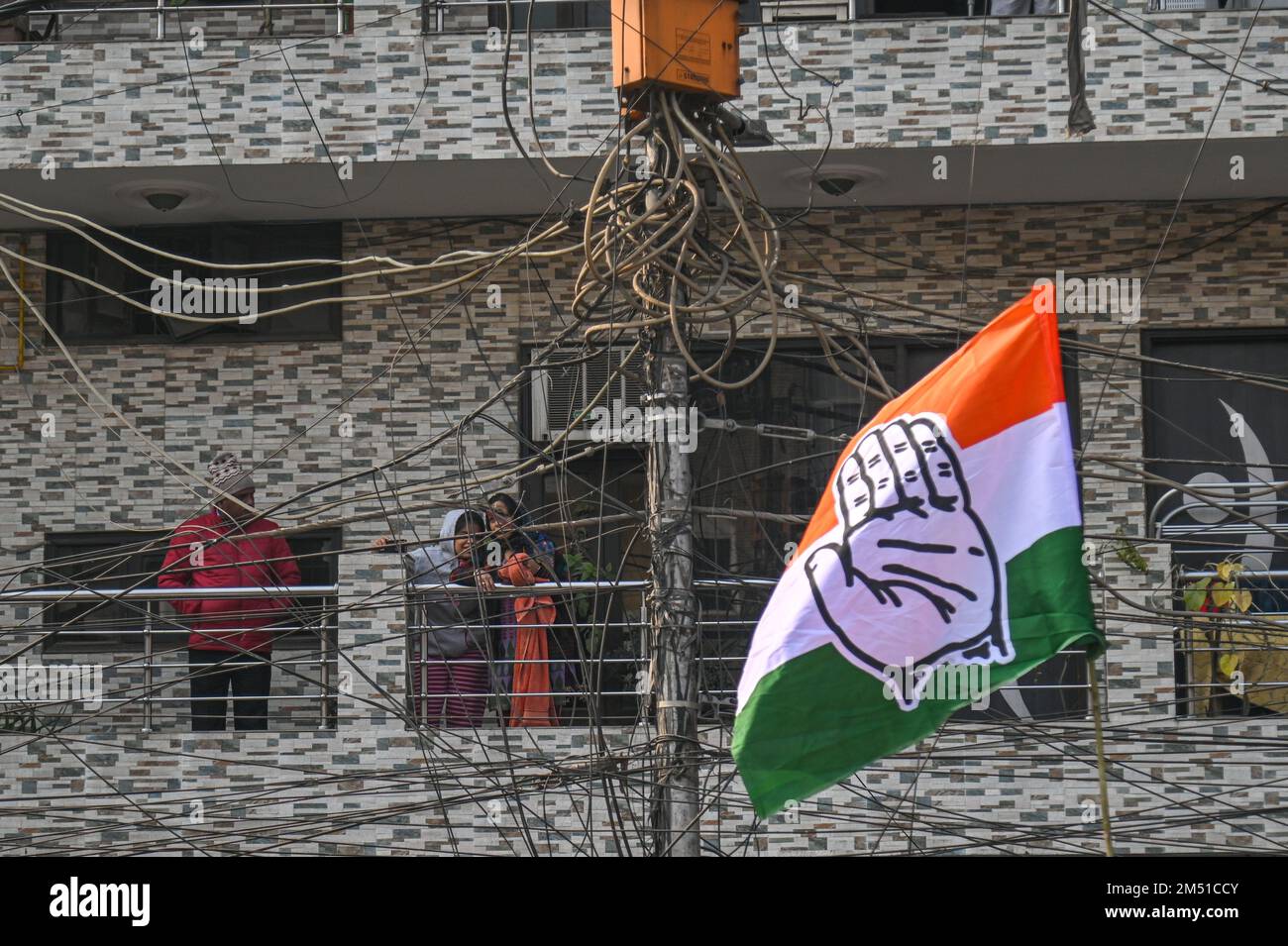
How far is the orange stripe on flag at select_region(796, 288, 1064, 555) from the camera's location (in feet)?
20.3

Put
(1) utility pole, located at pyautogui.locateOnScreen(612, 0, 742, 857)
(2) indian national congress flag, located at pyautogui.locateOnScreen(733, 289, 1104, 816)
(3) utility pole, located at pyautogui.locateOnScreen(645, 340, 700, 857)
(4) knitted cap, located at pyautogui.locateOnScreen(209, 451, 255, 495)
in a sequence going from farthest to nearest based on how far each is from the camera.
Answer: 1. (4) knitted cap, located at pyautogui.locateOnScreen(209, 451, 255, 495)
2. (3) utility pole, located at pyautogui.locateOnScreen(645, 340, 700, 857)
3. (1) utility pole, located at pyautogui.locateOnScreen(612, 0, 742, 857)
4. (2) indian national congress flag, located at pyautogui.locateOnScreen(733, 289, 1104, 816)

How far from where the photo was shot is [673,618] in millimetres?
7141

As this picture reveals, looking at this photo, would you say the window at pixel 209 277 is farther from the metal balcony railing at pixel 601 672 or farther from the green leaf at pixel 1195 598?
the green leaf at pixel 1195 598

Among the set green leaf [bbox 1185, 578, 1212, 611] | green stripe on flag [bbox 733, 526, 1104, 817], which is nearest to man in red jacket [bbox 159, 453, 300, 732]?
green stripe on flag [bbox 733, 526, 1104, 817]

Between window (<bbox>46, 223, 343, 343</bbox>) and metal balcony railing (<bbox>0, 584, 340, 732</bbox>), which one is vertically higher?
window (<bbox>46, 223, 343, 343</bbox>)

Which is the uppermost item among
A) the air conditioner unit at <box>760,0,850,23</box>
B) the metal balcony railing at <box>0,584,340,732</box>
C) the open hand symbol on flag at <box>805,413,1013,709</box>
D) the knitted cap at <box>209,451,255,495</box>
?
the air conditioner unit at <box>760,0,850,23</box>

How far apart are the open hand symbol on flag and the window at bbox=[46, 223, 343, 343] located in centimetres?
722

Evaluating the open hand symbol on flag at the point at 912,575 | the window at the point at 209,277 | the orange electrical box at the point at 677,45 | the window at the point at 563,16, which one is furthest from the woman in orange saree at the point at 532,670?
the window at the point at 563,16

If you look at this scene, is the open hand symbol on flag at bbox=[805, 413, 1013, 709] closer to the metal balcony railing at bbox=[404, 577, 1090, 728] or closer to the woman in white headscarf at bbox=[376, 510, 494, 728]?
the metal balcony railing at bbox=[404, 577, 1090, 728]

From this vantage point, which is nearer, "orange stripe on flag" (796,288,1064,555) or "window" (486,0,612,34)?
"orange stripe on flag" (796,288,1064,555)

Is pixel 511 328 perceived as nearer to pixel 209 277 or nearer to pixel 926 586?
pixel 209 277

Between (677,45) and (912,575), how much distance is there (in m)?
2.49

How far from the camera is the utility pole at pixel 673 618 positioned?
708 cm

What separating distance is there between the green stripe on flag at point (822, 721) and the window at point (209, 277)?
7.31 m
